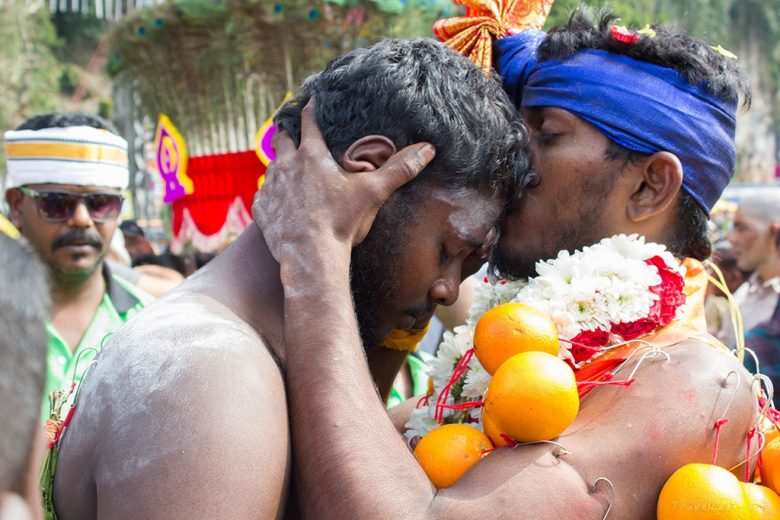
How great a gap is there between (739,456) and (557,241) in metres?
0.84

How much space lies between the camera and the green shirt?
14.6ft

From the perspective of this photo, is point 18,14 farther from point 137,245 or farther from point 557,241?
point 557,241

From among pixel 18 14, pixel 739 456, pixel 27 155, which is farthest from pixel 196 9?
pixel 18 14

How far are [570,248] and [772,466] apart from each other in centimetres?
86

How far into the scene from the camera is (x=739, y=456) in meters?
2.38

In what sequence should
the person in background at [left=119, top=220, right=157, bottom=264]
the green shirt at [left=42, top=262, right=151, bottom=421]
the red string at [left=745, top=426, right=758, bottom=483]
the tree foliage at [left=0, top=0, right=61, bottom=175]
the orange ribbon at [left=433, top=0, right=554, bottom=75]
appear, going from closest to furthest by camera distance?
the red string at [left=745, top=426, right=758, bottom=483] → the orange ribbon at [left=433, top=0, right=554, bottom=75] → the green shirt at [left=42, top=262, right=151, bottom=421] → the person in background at [left=119, top=220, right=157, bottom=264] → the tree foliage at [left=0, top=0, right=61, bottom=175]

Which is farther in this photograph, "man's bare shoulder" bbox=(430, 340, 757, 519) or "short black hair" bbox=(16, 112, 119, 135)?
"short black hair" bbox=(16, 112, 119, 135)

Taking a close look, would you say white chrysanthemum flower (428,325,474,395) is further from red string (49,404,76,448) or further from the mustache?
the mustache

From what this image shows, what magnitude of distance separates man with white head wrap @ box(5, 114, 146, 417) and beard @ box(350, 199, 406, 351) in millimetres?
2729

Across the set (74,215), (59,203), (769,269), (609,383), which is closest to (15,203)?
(59,203)

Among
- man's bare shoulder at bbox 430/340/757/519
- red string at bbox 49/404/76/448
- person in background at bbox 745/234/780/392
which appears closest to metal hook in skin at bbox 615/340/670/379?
man's bare shoulder at bbox 430/340/757/519

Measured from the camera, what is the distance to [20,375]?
0.98 m

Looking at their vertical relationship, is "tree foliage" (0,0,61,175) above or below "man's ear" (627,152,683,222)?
below

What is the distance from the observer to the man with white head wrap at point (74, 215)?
4926 millimetres
